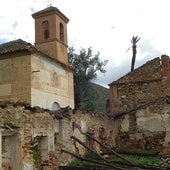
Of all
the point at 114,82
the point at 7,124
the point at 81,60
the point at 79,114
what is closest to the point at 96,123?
the point at 79,114

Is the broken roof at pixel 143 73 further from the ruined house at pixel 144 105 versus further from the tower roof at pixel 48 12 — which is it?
the tower roof at pixel 48 12

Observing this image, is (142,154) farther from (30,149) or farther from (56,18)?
(56,18)

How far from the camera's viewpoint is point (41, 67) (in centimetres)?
2117

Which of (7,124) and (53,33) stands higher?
(53,33)

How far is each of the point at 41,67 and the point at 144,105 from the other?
24.5ft

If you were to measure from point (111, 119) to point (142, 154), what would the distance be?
300 cm

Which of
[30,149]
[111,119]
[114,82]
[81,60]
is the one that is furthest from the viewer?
[81,60]

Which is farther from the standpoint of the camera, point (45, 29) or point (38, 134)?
point (45, 29)

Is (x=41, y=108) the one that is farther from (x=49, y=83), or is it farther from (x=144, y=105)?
(x=49, y=83)

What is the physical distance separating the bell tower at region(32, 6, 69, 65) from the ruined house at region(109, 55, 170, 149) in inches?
268

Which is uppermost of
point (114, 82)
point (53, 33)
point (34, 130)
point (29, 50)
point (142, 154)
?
point (53, 33)

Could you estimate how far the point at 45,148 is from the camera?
11.4 meters

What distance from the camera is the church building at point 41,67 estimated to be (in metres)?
19.9

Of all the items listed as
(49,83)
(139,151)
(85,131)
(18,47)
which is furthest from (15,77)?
(139,151)
